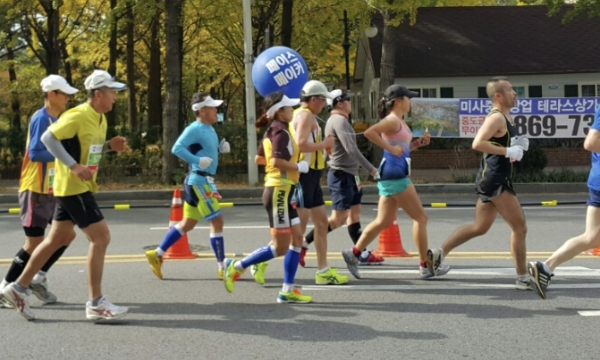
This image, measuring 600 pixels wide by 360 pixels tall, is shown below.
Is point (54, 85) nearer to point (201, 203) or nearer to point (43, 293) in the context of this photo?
point (43, 293)

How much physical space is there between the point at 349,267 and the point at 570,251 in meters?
2.19

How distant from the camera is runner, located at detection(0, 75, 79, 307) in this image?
6.96m

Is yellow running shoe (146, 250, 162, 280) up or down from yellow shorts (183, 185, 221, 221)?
down

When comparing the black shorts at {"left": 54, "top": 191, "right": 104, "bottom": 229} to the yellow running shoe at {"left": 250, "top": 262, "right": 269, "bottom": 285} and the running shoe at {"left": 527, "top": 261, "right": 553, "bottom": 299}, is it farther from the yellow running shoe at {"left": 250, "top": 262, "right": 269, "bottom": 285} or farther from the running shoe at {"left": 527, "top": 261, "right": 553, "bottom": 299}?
the running shoe at {"left": 527, "top": 261, "right": 553, "bottom": 299}

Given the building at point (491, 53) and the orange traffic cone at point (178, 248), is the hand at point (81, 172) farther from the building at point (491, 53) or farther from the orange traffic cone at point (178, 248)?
the building at point (491, 53)

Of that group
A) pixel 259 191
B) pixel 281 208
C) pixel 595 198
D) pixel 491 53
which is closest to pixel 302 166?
pixel 281 208

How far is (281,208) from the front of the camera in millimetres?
A: 6969

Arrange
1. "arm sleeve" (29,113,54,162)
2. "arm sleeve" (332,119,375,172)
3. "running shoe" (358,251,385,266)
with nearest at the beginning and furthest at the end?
"arm sleeve" (29,113,54,162), "arm sleeve" (332,119,375,172), "running shoe" (358,251,385,266)

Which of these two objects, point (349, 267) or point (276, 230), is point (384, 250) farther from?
point (276, 230)

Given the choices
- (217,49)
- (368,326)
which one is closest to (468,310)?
(368,326)

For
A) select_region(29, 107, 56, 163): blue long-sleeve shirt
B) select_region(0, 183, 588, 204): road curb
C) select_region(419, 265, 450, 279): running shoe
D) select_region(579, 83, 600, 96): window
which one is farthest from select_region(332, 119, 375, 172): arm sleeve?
select_region(579, 83, 600, 96): window

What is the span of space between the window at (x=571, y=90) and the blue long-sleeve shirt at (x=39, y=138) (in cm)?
2670

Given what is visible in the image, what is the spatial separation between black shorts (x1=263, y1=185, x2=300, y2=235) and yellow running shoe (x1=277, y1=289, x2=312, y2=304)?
22.1 inches

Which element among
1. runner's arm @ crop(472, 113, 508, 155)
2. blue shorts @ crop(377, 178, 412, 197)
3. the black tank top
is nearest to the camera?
runner's arm @ crop(472, 113, 508, 155)
